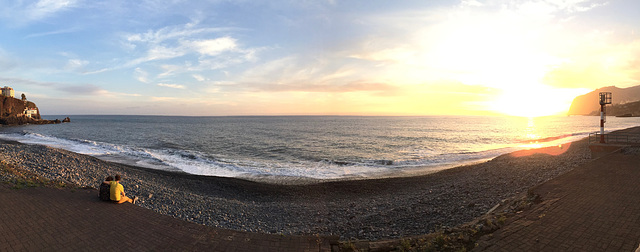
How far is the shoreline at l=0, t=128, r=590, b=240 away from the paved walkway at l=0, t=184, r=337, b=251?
2.26m

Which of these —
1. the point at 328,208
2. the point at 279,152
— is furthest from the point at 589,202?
the point at 279,152

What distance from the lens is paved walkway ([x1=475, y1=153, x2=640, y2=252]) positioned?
5969 millimetres

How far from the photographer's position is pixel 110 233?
22.7ft

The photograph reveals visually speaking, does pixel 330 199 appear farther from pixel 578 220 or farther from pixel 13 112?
pixel 13 112

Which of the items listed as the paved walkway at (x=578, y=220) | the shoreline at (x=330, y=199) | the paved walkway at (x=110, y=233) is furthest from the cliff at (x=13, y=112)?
the paved walkway at (x=578, y=220)

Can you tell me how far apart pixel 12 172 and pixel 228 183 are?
31.6ft

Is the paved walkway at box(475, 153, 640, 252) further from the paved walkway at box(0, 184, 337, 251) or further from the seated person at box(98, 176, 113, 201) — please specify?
the seated person at box(98, 176, 113, 201)

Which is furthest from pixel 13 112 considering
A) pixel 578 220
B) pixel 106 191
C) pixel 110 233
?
pixel 578 220

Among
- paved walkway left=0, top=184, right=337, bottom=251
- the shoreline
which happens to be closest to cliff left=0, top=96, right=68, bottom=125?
the shoreline

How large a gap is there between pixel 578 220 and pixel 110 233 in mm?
12205

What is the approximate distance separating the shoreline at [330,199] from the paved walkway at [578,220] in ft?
6.28

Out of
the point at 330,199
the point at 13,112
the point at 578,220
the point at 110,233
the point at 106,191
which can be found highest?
the point at 13,112

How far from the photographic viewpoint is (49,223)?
289 inches

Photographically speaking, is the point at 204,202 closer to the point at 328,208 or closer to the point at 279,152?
the point at 328,208
